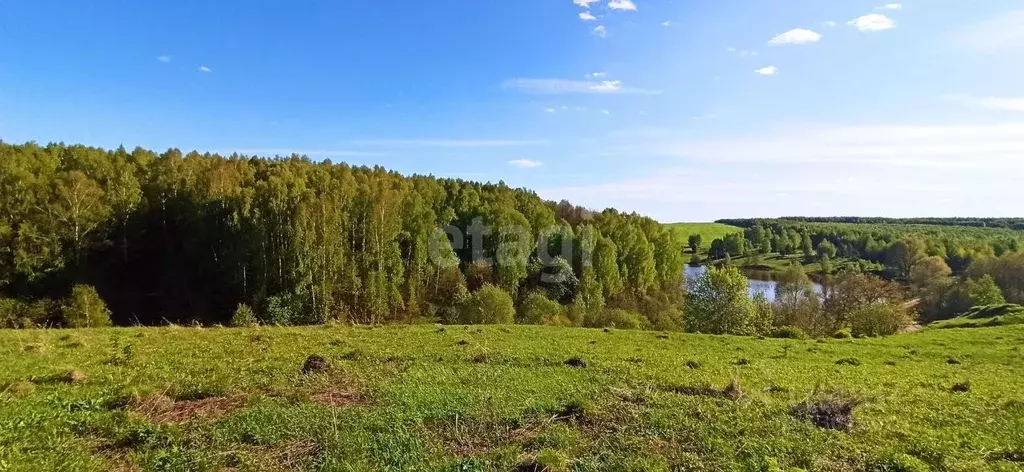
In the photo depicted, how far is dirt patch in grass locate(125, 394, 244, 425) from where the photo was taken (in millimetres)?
10188

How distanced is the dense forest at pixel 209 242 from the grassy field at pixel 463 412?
3144 cm

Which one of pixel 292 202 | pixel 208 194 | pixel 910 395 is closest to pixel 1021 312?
pixel 910 395

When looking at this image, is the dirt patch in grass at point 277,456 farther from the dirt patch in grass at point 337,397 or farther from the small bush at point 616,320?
the small bush at point 616,320

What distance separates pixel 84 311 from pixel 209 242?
18112 mm

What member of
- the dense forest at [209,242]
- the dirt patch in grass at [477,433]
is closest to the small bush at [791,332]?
the dense forest at [209,242]

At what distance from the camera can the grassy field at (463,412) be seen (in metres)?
8.80

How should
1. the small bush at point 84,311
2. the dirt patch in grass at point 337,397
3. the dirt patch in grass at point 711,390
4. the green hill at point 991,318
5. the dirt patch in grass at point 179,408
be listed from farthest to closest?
the green hill at point 991,318 < the small bush at point 84,311 < the dirt patch in grass at point 711,390 < the dirt patch in grass at point 337,397 < the dirt patch in grass at point 179,408

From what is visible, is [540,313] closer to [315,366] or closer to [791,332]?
[791,332]

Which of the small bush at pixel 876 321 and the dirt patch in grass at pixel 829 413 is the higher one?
the dirt patch in grass at pixel 829 413

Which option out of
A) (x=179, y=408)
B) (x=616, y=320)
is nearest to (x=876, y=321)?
(x=616, y=320)

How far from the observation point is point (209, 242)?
56.7 metres

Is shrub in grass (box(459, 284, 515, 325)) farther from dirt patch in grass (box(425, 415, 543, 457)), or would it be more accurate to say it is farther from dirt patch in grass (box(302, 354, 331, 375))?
dirt patch in grass (box(425, 415, 543, 457))

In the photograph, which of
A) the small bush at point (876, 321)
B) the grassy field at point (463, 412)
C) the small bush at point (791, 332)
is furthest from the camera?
the small bush at point (876, 321)

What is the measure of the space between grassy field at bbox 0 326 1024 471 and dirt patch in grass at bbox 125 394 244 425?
6 centimetres
